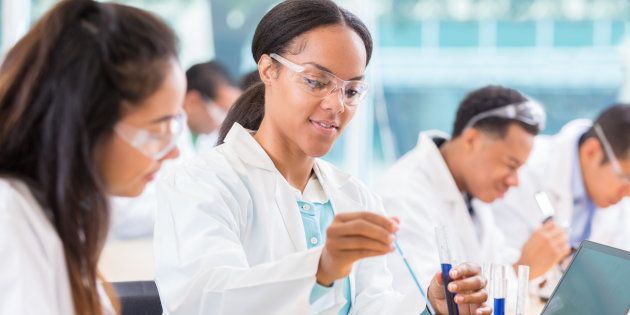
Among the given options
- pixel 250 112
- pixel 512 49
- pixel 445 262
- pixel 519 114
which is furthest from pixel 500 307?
pixel 512 49

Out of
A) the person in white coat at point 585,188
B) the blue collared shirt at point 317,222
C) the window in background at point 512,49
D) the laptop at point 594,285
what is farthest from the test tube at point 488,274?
the window in background at point 512,49

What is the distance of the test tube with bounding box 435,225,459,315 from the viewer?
176 centimetres

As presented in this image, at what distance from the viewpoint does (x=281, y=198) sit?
198 centimetres

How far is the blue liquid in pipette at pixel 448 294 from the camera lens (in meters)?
1.84

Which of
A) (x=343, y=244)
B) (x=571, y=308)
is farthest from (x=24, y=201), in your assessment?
(x=571, y=308)

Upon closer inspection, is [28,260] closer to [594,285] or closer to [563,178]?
[594,285]

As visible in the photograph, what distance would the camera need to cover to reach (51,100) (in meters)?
1.27

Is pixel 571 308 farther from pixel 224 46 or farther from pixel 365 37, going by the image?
pixel 224 46

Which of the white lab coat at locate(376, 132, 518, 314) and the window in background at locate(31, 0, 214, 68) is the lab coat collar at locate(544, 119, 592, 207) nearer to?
the white lab coat at locate(376, 132, 518, 314)

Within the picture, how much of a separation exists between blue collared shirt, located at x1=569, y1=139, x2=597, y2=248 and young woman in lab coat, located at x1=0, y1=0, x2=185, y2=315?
2.57 m

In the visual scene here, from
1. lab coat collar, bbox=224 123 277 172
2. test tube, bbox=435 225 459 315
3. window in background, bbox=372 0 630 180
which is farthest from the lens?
window in background, bbox=372 0 630 180

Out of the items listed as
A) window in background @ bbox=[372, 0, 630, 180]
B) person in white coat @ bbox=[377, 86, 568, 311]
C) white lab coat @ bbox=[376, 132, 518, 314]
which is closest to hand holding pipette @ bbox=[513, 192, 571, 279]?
person in white coat @ bbox=[377, 86, 568, 311]

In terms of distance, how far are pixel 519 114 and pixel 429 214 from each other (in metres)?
0.54

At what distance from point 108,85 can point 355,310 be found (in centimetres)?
103
